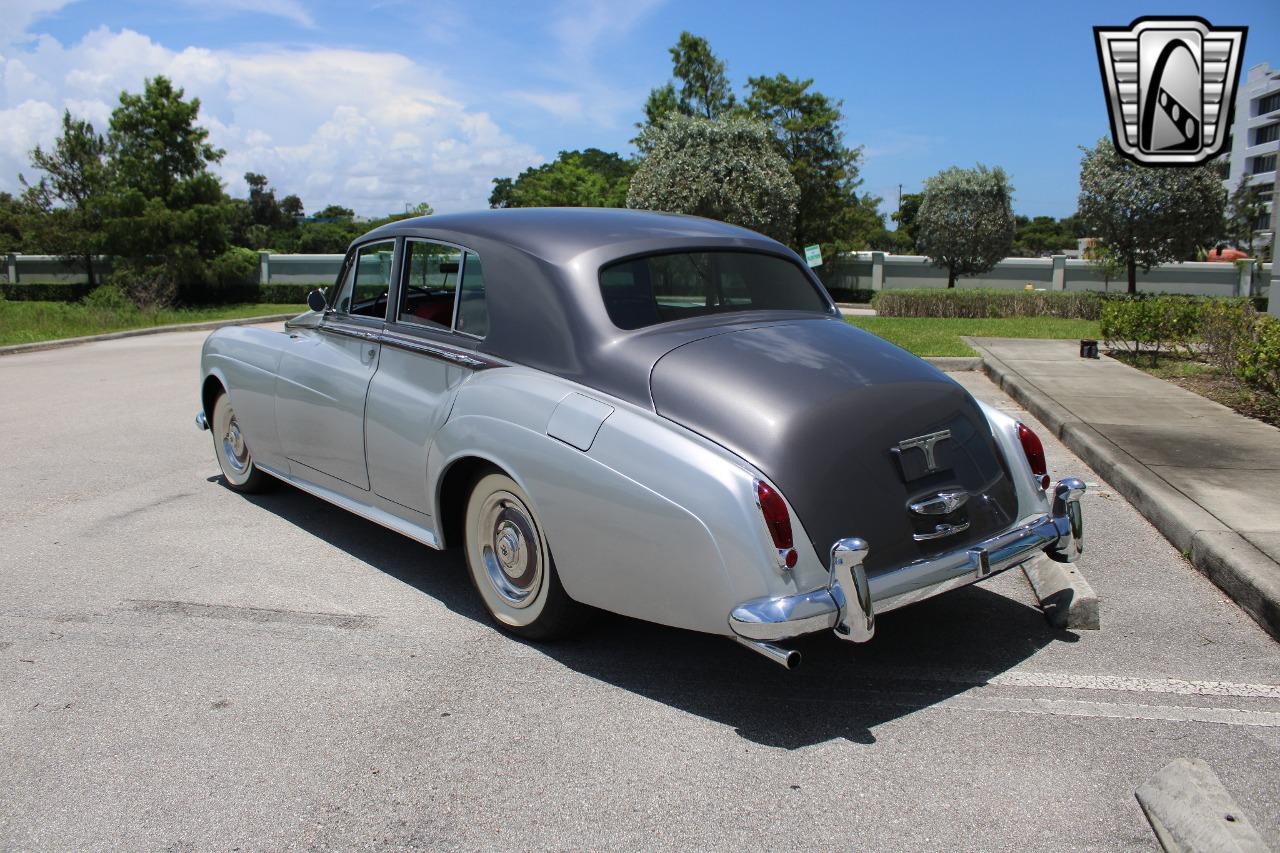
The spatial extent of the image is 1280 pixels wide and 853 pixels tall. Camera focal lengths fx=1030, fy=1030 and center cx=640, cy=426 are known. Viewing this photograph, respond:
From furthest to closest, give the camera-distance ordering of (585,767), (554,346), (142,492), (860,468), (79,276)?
(79,276), (142,492), (554,346), (860,468), (585,767)

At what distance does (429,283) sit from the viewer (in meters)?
4.87

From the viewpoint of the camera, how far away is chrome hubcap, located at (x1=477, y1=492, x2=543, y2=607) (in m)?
4.05

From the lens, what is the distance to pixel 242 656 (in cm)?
406

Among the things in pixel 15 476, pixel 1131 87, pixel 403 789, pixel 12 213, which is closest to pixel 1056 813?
pixel 403 789

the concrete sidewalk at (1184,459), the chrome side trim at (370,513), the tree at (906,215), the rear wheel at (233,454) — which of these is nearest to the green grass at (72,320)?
the rear wheel at (233,454)

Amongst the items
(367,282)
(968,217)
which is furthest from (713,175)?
(367,282)

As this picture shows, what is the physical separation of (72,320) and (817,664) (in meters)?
22.4

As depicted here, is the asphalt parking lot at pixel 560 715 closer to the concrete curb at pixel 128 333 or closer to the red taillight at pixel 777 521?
the red taillight at pixel 777 521

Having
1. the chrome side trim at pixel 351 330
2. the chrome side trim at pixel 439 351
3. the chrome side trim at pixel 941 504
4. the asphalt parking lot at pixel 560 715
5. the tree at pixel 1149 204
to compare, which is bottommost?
the asphalt parking lot at pixel 560 715

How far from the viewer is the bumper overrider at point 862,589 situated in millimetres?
3236

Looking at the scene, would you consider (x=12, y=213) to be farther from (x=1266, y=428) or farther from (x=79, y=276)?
(x=1266, y=428)

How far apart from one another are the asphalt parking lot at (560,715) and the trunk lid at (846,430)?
2.07 feet

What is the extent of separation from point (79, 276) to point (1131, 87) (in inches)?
1611

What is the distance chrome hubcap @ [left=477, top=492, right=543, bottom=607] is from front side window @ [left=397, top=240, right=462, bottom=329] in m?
1.00
